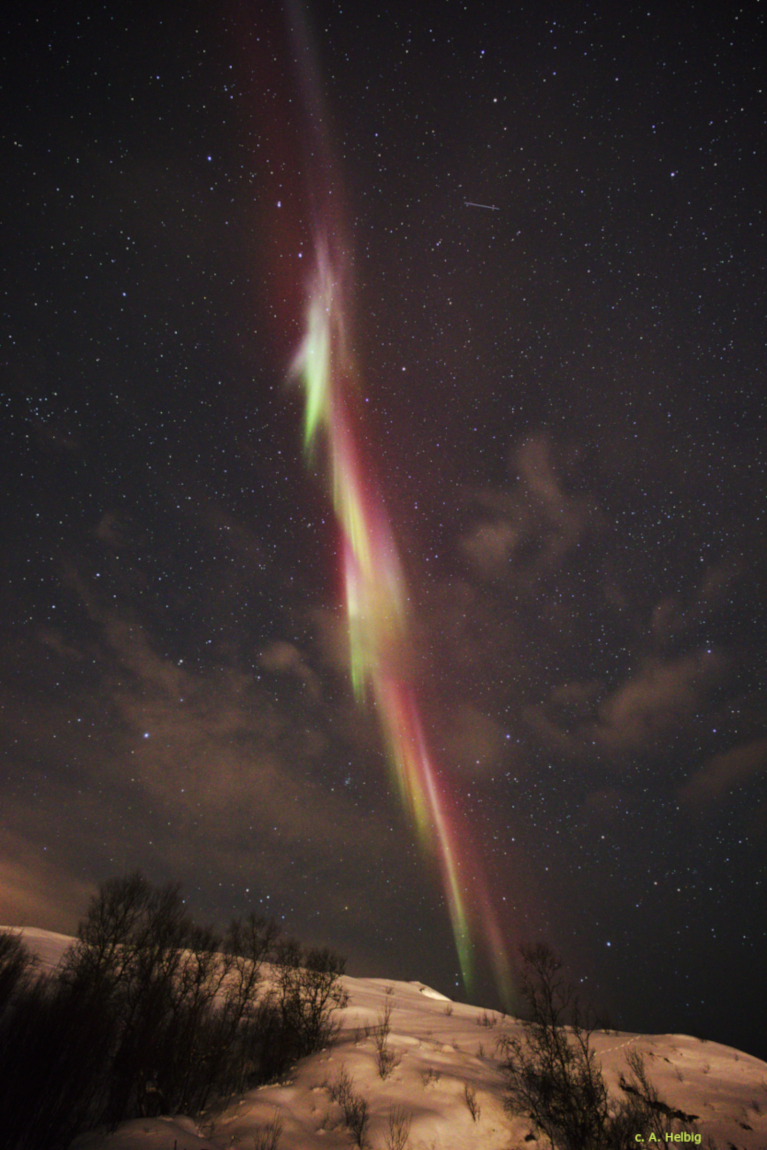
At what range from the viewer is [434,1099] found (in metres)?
21.6

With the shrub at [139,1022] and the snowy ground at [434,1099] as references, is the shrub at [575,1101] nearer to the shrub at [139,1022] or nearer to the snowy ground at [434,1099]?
the snowy ground at [434,1099]

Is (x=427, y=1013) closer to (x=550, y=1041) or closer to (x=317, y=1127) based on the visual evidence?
(x=550, y=1041)

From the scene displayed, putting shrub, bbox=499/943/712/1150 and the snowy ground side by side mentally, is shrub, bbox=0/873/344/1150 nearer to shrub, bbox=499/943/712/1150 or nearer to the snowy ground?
the snowy ground

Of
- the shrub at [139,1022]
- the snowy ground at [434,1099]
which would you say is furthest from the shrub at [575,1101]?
the shrub at [139,1022]

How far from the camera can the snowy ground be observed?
1886 centimetres

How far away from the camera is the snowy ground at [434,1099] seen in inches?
742

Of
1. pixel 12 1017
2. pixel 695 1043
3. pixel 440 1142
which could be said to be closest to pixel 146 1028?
pixel 12 1017

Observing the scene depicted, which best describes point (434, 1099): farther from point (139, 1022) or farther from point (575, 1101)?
point (139, 1022)

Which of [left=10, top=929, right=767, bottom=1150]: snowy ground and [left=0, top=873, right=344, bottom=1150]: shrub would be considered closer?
[left=10, top=929, right=767, bottom=1150]: snowy ground

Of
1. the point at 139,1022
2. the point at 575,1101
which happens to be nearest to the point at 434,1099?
the point at 575,1101

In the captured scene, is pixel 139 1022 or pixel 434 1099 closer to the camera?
pixel 434 1099

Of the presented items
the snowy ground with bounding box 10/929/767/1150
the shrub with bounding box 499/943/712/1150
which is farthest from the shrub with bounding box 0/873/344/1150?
the shrub with bounding box 499/943/712/1150

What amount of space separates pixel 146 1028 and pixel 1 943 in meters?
13.9

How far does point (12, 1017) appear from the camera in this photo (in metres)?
27.5
